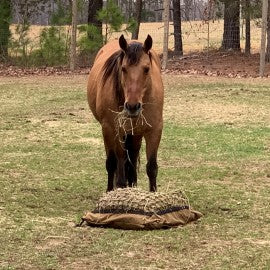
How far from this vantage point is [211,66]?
23.1m

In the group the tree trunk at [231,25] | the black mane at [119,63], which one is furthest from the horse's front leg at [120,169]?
the tree trunk at [231,25]

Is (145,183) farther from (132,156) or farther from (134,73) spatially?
(134,73)

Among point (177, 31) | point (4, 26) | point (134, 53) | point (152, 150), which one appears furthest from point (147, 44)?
point (177, 31)

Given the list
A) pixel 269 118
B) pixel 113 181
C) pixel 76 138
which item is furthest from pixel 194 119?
pixel 113 181

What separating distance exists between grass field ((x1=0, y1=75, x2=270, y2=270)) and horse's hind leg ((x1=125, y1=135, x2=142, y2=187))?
41 cm

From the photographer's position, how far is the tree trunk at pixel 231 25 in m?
25.1

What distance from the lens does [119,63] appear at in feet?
22.1

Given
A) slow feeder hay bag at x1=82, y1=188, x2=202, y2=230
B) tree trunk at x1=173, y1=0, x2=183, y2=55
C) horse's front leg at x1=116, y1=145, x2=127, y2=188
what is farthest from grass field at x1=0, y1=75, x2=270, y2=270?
tree trunk at x1=173, y1=0, x2=183, y2=55

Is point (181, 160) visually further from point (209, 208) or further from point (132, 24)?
point (132, 24)

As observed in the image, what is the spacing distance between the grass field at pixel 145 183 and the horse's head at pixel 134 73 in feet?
3.40

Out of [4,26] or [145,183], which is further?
[4,26]

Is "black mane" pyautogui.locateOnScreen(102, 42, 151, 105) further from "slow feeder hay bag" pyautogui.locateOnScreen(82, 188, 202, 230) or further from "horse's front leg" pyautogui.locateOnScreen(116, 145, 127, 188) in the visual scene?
"slow feeder hay bag" pyautogui.locateOnScreen(82, 188, 202, 230)

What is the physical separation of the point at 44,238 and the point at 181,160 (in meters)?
4.15

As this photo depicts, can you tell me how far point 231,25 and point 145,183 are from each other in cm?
1854
